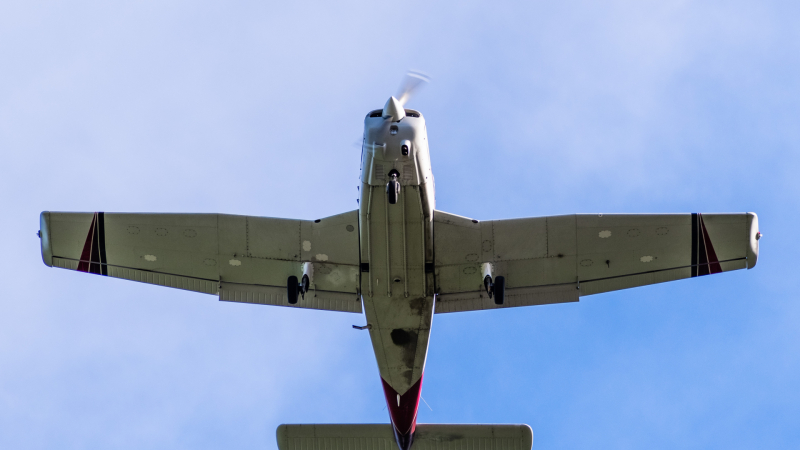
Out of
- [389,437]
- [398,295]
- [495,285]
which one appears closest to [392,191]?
[398,295]

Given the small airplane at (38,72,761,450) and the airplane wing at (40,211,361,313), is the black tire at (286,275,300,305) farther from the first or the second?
the airplane wing at (40,211,361,313)

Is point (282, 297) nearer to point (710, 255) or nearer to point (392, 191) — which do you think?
point (392, 191)

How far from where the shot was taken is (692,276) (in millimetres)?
23031

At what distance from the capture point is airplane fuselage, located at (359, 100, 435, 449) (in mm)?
19844

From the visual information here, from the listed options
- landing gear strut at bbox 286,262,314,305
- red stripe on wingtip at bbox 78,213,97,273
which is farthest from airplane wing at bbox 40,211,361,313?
landing gear strut at bbox 286,262,314,305

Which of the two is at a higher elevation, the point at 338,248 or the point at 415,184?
the point at 415,184

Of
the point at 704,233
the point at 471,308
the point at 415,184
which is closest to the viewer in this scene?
the point at 415,184

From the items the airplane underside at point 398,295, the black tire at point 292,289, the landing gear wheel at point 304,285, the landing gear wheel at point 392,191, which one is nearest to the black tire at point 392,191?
the landing gear wheel at point 392,191

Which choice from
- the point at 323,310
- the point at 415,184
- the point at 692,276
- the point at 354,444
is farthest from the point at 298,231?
the point at 692,276

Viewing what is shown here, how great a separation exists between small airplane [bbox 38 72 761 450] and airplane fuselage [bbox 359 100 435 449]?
5cm

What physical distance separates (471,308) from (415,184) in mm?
5487

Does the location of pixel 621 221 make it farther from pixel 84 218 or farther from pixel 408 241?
pixel 84 218

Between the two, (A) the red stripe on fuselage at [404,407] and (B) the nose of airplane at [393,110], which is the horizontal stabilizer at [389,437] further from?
(B) the nose of airplane at [393,110]

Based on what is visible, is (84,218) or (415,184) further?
(84,218)
